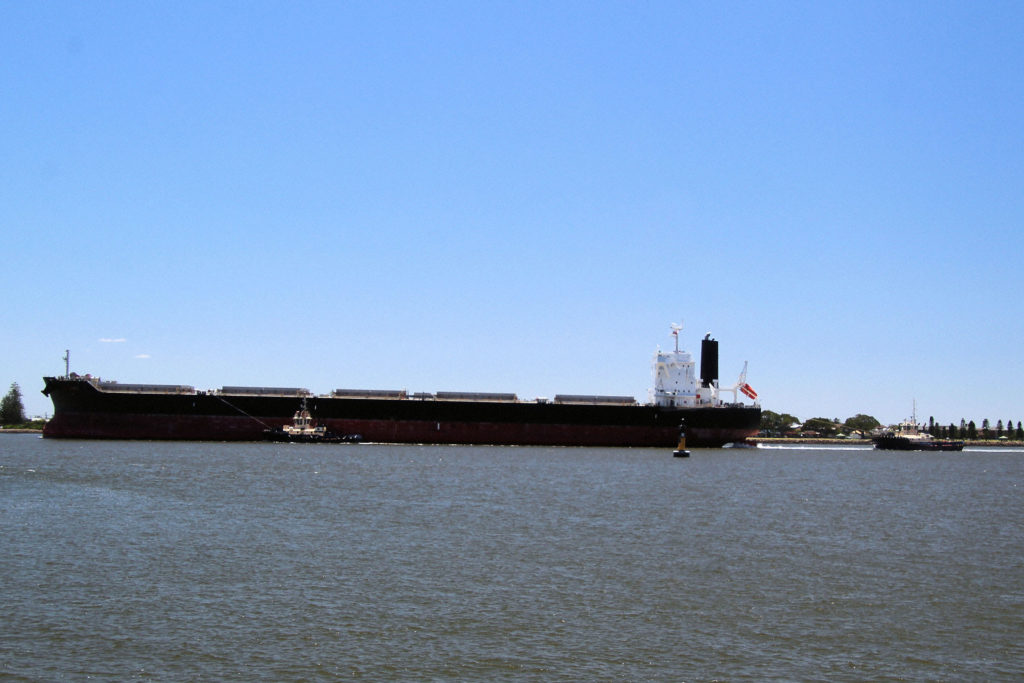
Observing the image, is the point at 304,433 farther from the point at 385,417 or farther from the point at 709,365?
the point at 709,365

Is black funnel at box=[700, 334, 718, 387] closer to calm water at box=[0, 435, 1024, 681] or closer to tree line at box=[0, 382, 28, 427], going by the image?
calm water at box=[0, 435, 1024, 681]

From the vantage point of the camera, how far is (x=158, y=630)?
1216 cm

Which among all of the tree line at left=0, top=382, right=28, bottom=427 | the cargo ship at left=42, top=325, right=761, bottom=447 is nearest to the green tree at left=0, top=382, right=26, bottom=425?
the tree line at left=0, top=382, right=28, bottom=427

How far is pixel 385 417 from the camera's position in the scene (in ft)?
189

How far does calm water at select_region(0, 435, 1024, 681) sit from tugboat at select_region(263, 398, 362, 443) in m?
24.2

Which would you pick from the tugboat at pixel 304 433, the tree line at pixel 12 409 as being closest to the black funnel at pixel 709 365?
the tugboat at pixel 304 433

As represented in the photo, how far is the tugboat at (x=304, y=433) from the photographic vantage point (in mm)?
55812

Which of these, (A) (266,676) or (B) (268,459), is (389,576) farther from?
(B) (268,459)

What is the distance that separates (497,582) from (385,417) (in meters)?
42.9

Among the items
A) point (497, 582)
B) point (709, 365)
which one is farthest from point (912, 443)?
point (497, 582)

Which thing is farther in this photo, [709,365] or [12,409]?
[12,409]

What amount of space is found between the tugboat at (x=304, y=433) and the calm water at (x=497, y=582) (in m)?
24.2

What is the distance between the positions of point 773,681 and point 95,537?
51.4 ft

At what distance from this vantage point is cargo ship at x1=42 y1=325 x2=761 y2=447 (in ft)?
185
